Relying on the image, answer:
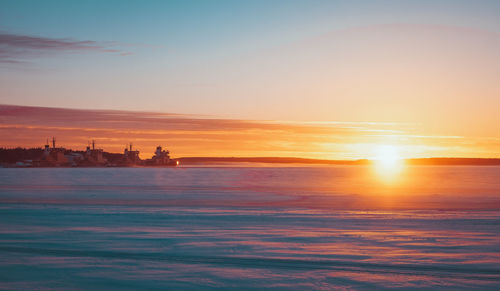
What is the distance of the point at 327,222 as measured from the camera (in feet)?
56.9

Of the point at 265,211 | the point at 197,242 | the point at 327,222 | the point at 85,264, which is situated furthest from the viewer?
the point at 265,211

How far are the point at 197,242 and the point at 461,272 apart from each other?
6.52 metres

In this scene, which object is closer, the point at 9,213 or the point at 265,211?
the point at 9,213

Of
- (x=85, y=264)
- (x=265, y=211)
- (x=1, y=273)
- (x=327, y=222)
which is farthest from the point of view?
(x=265, y=211)

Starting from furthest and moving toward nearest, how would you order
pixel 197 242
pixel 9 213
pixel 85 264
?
pixel 9 213 < pixel 197 242 < pixel 85 264

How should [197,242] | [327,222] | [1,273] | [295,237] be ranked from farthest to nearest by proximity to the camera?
[327,222] → [295,237] → [197,242] → [1,273]

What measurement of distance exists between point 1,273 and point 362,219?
12512 millimetres

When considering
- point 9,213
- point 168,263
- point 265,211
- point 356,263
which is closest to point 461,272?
point 356,263

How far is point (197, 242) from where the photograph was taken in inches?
516

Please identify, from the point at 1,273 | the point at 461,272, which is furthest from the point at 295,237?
the point at 1,273

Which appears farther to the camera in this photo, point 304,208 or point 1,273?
point 304,208

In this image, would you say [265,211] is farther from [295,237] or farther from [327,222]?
[295,237]

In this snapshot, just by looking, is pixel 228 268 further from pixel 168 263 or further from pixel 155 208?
pixel 155 208

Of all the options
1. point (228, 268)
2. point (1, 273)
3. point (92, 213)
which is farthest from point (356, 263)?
point (92, 213)
